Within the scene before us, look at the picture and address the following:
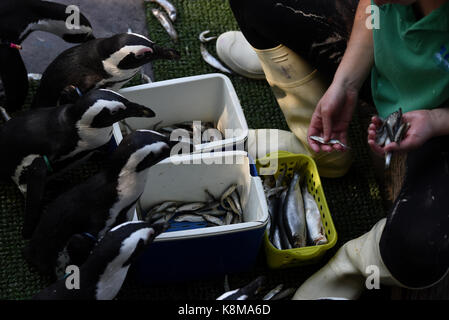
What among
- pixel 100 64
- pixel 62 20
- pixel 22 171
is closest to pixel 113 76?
pixel 100 64

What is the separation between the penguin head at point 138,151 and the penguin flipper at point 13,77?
2.12ft

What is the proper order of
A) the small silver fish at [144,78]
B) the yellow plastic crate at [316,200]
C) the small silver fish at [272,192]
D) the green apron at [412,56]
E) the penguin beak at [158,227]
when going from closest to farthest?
the green apron at [412,56] < the penguin beak at [158,227] < the yellow plastic crate at [316,200] < the small silver fish at [272,192] < the small silver fish at [144,78]

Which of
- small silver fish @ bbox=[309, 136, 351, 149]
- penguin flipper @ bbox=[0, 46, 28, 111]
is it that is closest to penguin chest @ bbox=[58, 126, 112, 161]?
penguin flipper @ bbox=[0, 46, 28, 111]

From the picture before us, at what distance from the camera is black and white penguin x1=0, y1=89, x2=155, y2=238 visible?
1553 millimetres

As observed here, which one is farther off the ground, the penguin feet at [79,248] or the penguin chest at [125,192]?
the penguin chest at [125,192]

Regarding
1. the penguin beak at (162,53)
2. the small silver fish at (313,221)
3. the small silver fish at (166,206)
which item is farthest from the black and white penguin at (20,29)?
the small silver fish at (313,221)

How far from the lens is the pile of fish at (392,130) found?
49.8 inches

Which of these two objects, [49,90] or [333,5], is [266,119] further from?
[49,90]

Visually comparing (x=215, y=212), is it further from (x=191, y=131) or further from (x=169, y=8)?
(x=169, y=8)

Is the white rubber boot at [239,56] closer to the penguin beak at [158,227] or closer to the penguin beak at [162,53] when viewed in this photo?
the penguin beak at [162,53]

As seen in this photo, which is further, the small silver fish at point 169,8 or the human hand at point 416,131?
the small silver fish at point 169,8

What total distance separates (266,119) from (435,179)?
92 cm

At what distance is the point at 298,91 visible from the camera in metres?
1.89

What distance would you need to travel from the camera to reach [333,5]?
1654mm
